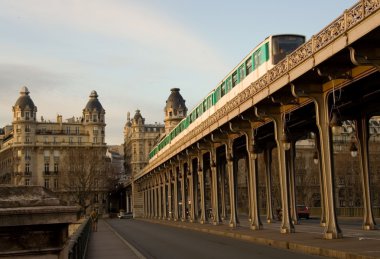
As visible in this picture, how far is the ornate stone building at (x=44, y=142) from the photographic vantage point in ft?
518

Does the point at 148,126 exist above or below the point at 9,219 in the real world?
above

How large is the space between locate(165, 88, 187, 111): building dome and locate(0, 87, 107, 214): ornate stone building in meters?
20.8

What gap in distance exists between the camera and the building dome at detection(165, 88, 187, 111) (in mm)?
164500

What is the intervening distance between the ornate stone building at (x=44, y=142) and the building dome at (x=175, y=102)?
20807mm

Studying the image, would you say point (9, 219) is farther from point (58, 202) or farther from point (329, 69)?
point (329, 69)

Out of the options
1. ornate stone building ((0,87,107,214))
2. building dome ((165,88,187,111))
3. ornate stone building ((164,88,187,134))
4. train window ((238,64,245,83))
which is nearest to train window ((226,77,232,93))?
train window ((238,64,245,83))

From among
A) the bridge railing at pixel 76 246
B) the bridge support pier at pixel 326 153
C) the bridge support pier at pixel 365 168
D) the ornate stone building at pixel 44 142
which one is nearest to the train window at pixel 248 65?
the bridge support pier at pixel 365 168

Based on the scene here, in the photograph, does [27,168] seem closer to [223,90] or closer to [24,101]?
[24,101]

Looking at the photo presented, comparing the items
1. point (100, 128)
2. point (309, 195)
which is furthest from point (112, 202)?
point (309, 195)

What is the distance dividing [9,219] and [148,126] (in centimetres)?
19478

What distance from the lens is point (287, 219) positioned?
30.0 m

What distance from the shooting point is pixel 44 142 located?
160750mm

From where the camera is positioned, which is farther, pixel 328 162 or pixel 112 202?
pixel 112 202

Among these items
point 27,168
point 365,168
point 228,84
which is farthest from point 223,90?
point 27,168
